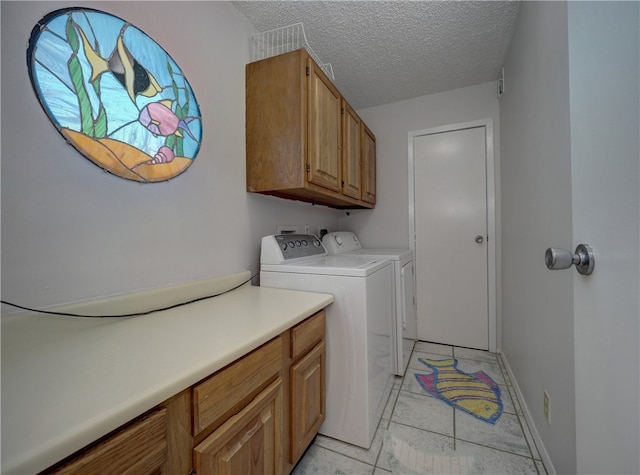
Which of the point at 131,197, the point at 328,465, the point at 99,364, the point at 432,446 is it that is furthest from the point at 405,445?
the point at 131,197

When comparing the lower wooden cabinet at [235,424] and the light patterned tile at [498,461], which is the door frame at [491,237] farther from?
the lower wooden cabinet at [235,424]

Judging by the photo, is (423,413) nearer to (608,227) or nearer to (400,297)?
(400,297)

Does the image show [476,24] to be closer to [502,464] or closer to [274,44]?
[274,44]

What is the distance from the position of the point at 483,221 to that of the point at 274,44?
2218mm

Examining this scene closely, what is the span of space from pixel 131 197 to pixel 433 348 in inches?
102

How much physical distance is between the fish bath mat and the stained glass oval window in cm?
206

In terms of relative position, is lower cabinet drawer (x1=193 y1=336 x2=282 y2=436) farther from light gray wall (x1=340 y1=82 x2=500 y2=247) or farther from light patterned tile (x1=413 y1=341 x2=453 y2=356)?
light gray wall (x1=340 y1=82 x2=500 y2=247)

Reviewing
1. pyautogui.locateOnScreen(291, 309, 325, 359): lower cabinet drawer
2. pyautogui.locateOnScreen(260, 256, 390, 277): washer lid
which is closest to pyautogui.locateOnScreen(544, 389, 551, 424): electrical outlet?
pyautogui.locateOnScreen(260, 256, 390, 277): washer lid


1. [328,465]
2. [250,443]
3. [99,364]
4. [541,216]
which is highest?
[541,216]

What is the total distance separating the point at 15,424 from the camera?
1.38 feet

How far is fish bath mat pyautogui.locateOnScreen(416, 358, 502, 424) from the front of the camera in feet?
5.15

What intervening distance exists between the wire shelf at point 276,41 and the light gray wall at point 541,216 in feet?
4.06

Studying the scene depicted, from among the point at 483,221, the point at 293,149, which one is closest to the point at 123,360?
the point at 293,149

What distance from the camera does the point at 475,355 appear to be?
2277mm
